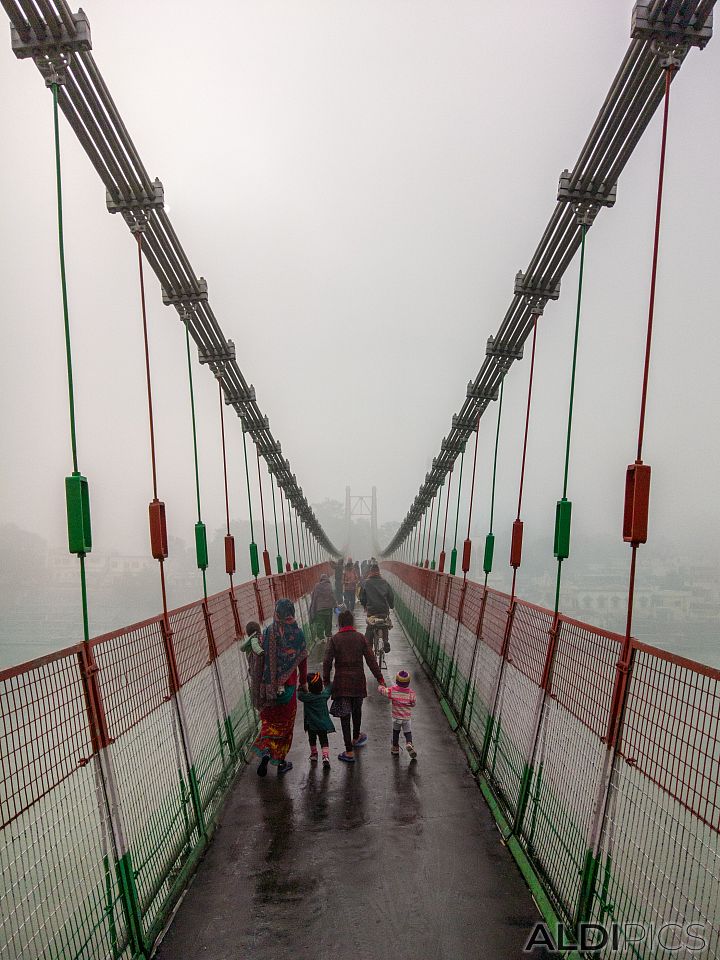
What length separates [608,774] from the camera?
12.2 ft

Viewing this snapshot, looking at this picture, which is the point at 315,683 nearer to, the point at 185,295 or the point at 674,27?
the point at 185,295

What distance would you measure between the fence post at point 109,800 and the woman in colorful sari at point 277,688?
9.11 feet

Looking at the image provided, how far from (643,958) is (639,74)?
558 centimetres

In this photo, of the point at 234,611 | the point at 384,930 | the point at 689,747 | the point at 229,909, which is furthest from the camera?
the point at 234,611

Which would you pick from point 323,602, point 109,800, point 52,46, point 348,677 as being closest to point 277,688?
point 348,677

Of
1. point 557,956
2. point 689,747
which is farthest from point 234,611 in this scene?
point 689,747

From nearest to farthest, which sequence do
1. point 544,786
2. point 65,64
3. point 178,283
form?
point 544,786, point 65,64, point 178,283

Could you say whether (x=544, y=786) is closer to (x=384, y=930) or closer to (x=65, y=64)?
(x=384, y=930)

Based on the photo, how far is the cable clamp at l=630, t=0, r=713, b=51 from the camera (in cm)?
492

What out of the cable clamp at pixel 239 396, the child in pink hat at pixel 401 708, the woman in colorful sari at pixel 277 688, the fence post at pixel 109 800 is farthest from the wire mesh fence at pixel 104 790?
the cable clamp at pixel 239 396

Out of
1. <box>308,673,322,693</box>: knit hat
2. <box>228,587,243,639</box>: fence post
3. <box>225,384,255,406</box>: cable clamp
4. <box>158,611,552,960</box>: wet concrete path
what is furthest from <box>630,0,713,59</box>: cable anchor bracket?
<box>225,384,255,406</box>: cable clamp

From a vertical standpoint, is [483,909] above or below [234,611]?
below

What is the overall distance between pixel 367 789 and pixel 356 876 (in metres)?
1.67

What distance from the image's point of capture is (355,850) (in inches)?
192
